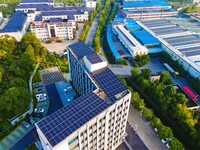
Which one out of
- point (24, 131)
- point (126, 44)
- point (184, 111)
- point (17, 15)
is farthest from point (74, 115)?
point (17, 15)

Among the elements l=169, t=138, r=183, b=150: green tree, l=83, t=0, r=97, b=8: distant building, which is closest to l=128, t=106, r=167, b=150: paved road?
l=169, t=138, r=183, b=150: green tree

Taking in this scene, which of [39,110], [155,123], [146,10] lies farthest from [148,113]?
[146,10]

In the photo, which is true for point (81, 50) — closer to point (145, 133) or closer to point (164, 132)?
point (145, 133)

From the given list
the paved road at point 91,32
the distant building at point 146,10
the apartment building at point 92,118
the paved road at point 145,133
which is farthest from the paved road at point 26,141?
the distant building at point 146,10

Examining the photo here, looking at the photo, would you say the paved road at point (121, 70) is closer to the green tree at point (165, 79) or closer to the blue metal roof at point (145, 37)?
the green tree at point (165, 79)

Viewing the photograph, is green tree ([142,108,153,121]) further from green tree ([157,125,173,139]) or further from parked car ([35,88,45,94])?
parked car ([35,88,45,94])

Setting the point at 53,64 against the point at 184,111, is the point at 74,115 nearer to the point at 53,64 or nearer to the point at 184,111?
the point at 184,111

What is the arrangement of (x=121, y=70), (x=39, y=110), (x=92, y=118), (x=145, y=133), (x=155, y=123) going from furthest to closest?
(x=121, y=70)
(x=39, y=110)
(x=145, y=133)
(x=155, y=123)
(x=92, y=118)
